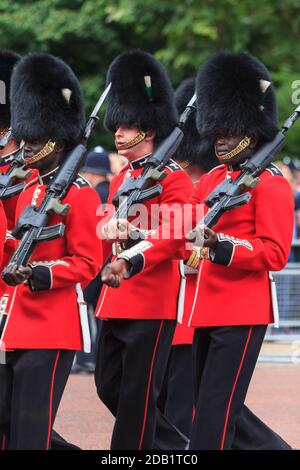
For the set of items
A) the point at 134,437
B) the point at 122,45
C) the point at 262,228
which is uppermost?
the point at 262,228

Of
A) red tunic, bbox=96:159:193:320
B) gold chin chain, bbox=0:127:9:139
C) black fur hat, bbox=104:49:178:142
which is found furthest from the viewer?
gold chin chain, bbox=0:127:9:139

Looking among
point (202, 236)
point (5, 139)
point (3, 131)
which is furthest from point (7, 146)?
point (202, 236)

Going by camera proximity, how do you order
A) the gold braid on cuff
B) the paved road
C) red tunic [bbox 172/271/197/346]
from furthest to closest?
the paved road → red tunic [bbox 172/271/197/346] → the gold braid on cuff

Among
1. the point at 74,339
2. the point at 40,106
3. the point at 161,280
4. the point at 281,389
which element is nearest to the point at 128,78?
the point at 40,106

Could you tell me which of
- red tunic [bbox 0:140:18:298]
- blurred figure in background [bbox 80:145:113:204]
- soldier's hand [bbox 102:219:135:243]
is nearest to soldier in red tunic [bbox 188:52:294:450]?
soldier's hand [bbox 102:219:135:243]

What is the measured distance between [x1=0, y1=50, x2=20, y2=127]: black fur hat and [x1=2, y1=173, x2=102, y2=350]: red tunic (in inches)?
64.4

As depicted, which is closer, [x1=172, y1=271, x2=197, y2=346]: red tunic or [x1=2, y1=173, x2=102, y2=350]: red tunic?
[x1=2, y1=173, x2=102, y2=350]: red tunic

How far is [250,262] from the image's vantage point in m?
5.93

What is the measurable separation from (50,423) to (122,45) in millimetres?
12900

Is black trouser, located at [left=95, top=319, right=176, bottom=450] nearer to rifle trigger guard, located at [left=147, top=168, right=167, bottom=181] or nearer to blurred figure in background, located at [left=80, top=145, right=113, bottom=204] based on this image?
rifle trigger guard, located at [left=147, top=168, right=167, bottom=181]

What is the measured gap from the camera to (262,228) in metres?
6.03

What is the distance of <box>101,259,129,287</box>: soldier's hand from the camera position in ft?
18.4

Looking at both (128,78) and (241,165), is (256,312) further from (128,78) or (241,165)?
(128,78)

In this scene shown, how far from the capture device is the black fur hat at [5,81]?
7.63 metres
